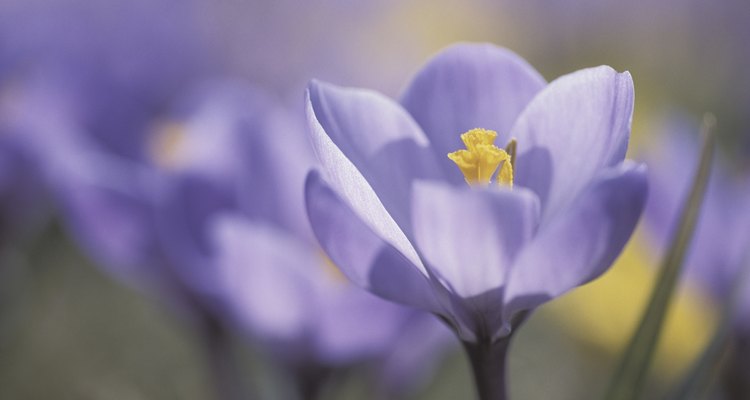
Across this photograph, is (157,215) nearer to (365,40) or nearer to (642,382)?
(642,382)

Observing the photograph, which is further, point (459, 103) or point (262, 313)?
point (262, 313)

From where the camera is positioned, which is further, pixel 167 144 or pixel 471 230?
pixel 167 144

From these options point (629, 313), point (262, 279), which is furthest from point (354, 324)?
point (629, 313)

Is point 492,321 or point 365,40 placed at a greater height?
point 365,40

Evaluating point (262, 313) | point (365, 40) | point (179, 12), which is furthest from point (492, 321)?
point (365, 40)

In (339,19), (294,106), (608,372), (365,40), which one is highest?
(339,19)

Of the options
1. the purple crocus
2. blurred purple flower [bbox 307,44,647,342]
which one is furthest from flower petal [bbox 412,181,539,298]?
the purple crocus

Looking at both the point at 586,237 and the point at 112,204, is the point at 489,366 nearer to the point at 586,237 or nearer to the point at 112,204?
the point at 586,237
